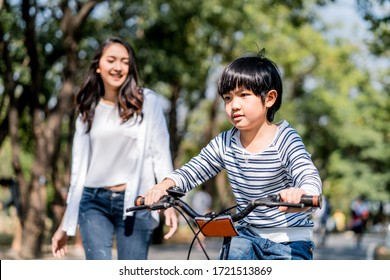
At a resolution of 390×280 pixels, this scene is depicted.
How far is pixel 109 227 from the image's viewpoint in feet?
16.4

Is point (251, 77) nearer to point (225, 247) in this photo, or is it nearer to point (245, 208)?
point (245, 208)

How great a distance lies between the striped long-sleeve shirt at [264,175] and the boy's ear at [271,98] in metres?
0.11

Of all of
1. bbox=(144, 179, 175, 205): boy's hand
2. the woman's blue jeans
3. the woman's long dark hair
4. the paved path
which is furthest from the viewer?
the paved path

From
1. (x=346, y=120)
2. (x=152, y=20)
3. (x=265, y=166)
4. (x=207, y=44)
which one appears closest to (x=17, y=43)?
(x=152, y=20)

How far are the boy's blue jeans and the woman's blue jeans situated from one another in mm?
1415

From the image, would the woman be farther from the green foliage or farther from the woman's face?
the green foliage

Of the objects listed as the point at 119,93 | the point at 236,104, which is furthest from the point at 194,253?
the point at 236,104

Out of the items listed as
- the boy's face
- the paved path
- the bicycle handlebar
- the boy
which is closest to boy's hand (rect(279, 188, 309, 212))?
the bicycle handlebar

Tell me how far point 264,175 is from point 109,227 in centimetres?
158

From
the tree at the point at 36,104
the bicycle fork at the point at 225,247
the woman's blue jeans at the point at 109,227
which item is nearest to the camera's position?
the bicycle fork at the point at 225,247

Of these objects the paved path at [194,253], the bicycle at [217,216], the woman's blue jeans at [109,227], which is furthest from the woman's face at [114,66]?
the paved path at [194,253]

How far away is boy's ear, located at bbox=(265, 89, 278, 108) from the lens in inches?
145

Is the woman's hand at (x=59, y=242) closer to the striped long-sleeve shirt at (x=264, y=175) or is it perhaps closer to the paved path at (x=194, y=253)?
the striped long-sleeve shirt at (x=264, y=175)

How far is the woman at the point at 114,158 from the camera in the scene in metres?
4.98
